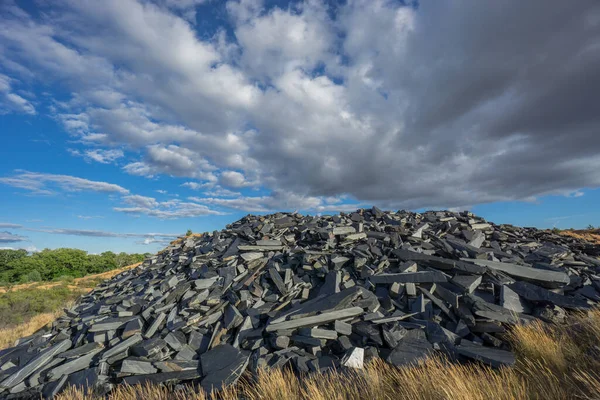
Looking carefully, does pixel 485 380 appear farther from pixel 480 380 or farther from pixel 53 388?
pixel 53 388

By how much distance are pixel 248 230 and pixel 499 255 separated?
10395 millimetres

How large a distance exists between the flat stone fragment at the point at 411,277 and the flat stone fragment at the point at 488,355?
2324 millimetres

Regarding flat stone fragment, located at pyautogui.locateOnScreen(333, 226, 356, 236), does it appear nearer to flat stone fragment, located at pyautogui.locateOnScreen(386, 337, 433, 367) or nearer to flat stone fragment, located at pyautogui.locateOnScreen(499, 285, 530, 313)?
flat stone fragment, located at pyautogui.locateOnScreen(499, 285, 530, 313)

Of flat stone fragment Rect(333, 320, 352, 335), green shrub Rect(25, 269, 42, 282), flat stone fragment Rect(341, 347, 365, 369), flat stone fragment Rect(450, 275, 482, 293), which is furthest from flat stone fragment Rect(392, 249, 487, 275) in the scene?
green shrub Rect(25, 269, 42, 282)

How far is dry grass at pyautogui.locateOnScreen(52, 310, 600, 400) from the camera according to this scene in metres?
3.78

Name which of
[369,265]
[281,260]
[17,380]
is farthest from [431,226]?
[17,380]

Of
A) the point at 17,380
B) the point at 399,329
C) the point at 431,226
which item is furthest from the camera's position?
the point at 431,226

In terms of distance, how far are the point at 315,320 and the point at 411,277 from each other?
10.5 feet

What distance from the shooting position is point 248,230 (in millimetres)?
14297

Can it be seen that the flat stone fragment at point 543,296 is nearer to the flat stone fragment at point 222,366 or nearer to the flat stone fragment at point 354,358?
the flat stone fragment at point 354,358

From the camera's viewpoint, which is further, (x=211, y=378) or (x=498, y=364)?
(x=211, y=378)

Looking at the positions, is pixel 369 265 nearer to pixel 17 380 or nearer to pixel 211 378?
pixel 211 378

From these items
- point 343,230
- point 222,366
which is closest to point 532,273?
point 343,230

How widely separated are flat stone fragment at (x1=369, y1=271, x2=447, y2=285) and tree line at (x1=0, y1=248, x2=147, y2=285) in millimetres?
46549
